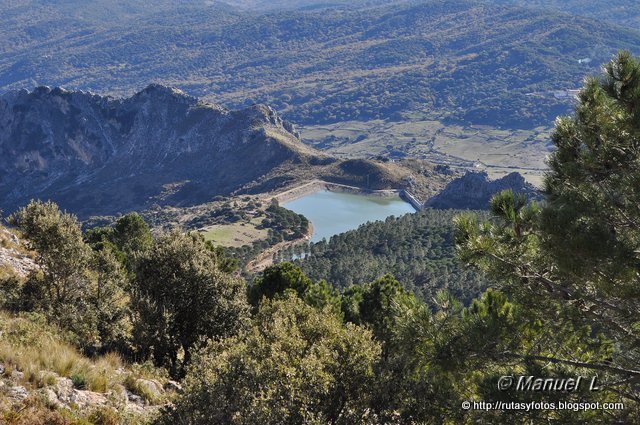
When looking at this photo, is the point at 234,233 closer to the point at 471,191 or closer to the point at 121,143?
the point at 471,191

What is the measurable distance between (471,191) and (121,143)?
105421 mm

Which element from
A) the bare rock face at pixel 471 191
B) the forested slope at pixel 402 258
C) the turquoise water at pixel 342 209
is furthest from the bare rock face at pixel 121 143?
the forested slope at pixel 402 258

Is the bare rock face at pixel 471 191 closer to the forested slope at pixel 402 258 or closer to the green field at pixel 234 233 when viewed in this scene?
the forested slope at pixel 402 258

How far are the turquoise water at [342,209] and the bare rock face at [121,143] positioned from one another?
79.3 feet

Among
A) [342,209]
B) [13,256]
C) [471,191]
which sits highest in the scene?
[13,256]

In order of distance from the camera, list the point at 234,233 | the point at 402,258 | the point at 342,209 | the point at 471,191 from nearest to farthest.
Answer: the point at 402,258 < the point at 234,233 < the point at 471,191 < the point at 342,209

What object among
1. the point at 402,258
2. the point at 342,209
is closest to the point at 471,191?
the point at 342,209

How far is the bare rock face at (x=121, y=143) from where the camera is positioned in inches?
6142

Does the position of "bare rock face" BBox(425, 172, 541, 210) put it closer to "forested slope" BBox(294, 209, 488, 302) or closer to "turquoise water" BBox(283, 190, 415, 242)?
"turquoise water" BBox(283, 190, 415, 242)

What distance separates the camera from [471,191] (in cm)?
12225

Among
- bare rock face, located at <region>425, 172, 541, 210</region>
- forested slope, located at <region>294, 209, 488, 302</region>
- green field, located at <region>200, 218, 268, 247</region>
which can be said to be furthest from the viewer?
bare rock face, located at <region>425, 172, 541, 210</region>

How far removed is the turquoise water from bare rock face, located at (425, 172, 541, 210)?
719 cm

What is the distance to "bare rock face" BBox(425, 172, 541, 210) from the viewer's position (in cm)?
11888

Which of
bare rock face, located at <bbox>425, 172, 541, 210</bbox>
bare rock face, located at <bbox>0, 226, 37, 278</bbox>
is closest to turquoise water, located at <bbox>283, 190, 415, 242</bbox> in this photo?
bare rock face, located at <bbox>425, 172, 541, 210</bbox>
